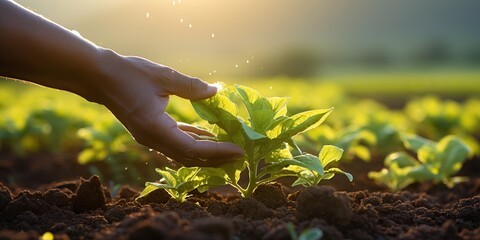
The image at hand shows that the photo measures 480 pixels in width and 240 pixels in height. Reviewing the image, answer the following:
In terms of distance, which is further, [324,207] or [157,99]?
[157,99]

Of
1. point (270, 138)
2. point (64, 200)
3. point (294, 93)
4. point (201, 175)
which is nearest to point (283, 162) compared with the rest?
point (270, 138)

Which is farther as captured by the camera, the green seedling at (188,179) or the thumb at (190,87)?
the green seedling at (188,179)

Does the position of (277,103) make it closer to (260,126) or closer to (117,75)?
(260,126)

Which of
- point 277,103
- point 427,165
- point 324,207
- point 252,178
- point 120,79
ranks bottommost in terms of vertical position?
point 427,165

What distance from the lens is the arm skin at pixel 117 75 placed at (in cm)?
288

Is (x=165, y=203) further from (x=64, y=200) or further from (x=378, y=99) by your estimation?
(x=378, y=99)

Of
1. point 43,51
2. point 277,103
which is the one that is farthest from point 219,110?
point 43,51

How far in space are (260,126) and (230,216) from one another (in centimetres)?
45

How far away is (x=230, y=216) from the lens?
9.70ft

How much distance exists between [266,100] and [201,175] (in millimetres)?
516

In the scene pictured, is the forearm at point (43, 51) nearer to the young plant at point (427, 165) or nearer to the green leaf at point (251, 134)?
the green leaf at point (251, 134)

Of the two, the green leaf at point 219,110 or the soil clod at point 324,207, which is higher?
the green leaf at point 219,110

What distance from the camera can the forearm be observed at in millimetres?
2850

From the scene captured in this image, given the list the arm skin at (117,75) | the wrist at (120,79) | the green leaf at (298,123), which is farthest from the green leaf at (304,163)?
the wrist at (120,79)
